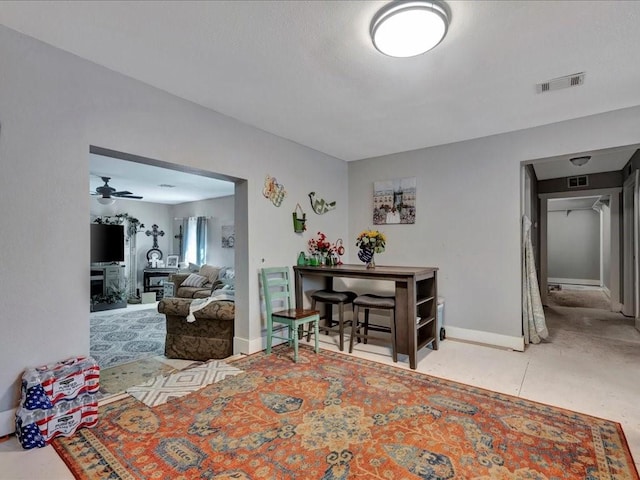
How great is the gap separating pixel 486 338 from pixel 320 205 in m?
2.58

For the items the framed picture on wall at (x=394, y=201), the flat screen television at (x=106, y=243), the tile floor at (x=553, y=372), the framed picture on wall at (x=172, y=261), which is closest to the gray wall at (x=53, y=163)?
the tile floor at (x=553, y=372)

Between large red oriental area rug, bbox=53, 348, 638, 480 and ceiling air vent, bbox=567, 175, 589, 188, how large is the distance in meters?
5.08

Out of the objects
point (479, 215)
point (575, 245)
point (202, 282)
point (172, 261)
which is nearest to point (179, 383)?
point (479, 215)

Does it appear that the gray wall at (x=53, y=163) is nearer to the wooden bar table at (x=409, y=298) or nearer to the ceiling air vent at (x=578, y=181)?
the wooden bar table at (x=409, y=298)

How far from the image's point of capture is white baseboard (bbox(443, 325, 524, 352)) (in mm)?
3486

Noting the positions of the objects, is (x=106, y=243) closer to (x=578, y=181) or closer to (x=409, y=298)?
(x=409, y=298)

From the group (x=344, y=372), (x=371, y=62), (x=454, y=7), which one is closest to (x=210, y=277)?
(x=344, y=372)

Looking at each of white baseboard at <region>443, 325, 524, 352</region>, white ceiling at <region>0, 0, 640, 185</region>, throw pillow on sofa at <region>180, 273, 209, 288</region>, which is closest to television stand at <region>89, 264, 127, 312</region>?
throw pillow on sofa at <region>180, 273, 209, 288</region>

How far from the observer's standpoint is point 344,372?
9.35 feet

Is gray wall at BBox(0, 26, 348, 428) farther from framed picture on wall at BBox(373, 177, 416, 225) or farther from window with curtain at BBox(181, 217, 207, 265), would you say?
window with curtain at BBox(181, 217, 207, 265)

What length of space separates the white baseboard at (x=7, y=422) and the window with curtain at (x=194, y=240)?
6362mm

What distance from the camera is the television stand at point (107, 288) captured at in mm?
6715

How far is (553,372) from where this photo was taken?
9.41ft

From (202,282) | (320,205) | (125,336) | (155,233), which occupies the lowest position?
(125,336)
